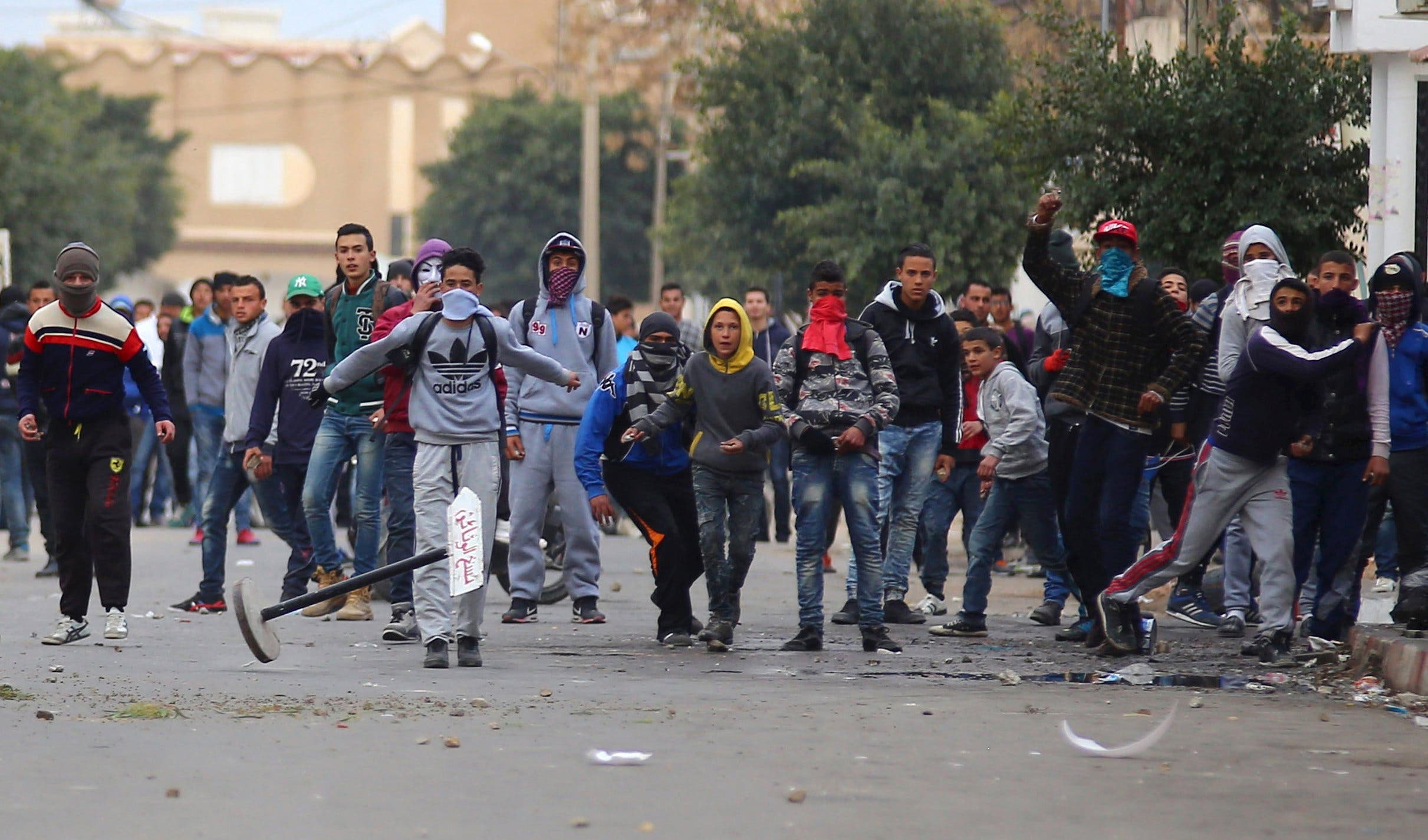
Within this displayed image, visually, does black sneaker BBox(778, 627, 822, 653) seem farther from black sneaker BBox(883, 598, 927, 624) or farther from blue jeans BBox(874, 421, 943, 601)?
black sneaker BBox(883, 598, 927, 624)

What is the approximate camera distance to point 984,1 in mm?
27844

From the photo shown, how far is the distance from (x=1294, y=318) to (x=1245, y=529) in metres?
0.96

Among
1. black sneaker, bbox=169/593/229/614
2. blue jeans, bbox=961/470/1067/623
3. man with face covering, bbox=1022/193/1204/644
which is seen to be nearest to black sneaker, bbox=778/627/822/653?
man with face covering, bbox=1022/193/1204/644

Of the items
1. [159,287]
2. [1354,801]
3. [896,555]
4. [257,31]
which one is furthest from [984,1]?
[257,31]

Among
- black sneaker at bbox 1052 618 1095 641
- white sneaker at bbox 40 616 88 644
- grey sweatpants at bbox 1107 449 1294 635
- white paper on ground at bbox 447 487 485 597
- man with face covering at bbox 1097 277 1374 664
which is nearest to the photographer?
white paper on ground at bbox 447 487 485 597

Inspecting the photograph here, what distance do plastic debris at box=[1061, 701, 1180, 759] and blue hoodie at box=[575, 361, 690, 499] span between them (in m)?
3.67

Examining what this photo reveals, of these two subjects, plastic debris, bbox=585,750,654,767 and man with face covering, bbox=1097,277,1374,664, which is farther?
man with face covering, bbox=1097,277,1374,664

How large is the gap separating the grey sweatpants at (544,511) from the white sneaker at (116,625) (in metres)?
2.15

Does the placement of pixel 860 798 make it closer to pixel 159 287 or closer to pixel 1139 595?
pixel 1139 595

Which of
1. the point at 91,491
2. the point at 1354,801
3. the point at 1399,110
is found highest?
the point at 1399,110

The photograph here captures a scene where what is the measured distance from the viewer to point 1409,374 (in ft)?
31.2

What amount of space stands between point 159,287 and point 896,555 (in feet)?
266

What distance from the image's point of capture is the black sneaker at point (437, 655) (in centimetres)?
891

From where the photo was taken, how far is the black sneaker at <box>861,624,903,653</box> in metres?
9.72
